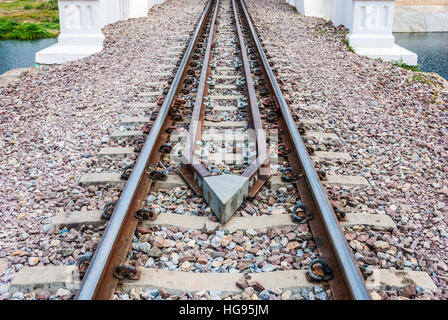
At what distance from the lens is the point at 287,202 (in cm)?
296

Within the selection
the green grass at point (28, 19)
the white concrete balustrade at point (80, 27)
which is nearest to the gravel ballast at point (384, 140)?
the white concrete balustrade at point (80, 27)

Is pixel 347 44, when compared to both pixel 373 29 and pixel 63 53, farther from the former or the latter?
pixel 63 53

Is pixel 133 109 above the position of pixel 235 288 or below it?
above

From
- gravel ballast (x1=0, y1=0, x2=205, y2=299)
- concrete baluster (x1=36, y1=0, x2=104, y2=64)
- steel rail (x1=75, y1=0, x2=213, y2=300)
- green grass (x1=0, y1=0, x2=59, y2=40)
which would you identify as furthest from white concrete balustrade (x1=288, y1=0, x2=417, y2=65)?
green grass (x1=0, y1=0, x2=59, y2=40)

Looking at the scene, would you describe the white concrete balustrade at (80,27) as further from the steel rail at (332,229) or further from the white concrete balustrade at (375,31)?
the steel rail at (332,229)

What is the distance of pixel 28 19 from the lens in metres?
14.4

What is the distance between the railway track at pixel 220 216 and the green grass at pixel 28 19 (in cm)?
957

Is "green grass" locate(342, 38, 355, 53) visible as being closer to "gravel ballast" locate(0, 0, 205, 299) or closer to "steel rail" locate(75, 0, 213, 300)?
"gravel ballast" locate(0, 0, 205, 299)

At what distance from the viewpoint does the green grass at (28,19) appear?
12297mm

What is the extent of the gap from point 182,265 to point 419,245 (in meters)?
1.43

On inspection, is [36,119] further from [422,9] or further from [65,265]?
[422,9]

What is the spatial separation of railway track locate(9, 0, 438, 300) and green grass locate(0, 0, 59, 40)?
31.4 ft

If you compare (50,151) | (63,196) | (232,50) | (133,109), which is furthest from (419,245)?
(232,50)

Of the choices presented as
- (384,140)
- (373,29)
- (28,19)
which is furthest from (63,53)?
(28,19)
